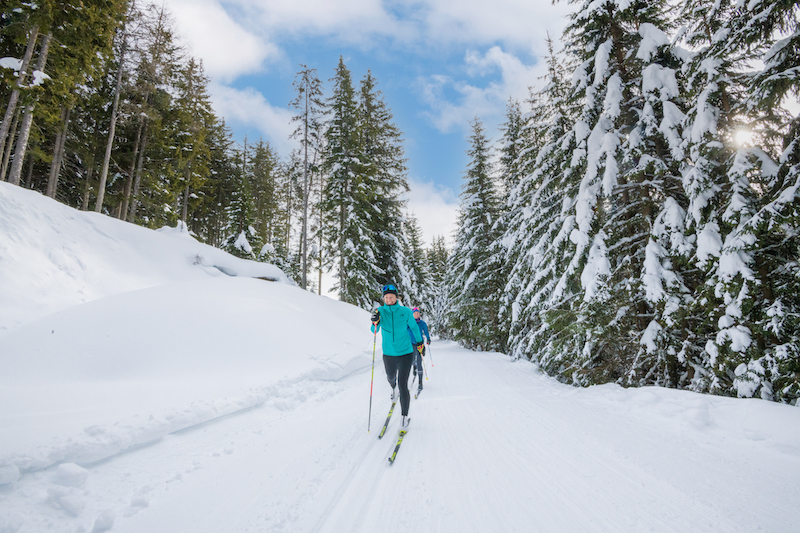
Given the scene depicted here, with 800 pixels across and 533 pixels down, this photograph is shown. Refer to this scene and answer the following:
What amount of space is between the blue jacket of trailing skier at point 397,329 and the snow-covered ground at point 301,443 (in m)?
1.33

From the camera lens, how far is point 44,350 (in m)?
5.55

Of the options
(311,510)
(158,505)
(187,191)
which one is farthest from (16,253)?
(187,191)

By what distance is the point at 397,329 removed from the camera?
5137mm

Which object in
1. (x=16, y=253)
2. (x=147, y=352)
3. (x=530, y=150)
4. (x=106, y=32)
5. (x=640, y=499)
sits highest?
(x=106, y=32)

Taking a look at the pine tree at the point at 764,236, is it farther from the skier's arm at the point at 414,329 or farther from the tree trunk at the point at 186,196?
the tree trunk at the point at 186,196

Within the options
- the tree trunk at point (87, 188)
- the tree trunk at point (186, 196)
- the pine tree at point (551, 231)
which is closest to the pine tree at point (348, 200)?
the pine tree at point (551, 231)

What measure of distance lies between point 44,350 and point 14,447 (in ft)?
11.4

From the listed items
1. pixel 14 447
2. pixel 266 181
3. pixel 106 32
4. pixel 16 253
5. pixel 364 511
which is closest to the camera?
pixel 364 511

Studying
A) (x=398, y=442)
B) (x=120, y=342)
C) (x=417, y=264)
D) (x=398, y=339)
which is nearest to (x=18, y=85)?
(x=120, y=342)

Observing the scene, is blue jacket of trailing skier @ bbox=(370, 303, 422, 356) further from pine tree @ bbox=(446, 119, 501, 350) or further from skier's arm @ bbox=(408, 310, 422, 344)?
pine tree @ bbox=(446, 119, 501, 350)

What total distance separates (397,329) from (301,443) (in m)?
2.10

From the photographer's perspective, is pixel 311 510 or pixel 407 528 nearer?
pixel 407 528

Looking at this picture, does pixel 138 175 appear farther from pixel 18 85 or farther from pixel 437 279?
pixel 437 279

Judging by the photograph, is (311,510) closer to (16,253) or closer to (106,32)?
(16,253)
